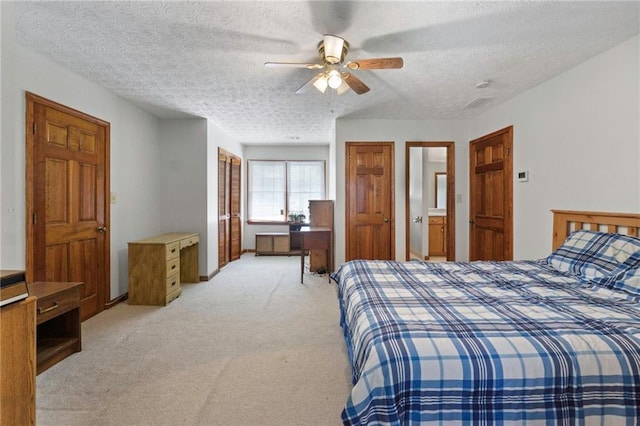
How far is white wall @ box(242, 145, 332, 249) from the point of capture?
7.46m

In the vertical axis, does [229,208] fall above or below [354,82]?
below

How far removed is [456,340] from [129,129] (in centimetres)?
441

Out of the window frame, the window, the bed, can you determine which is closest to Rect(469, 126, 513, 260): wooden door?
the bed

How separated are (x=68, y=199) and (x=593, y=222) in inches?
187

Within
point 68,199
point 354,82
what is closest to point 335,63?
point 354,82

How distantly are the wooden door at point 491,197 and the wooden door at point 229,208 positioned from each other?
4.08 metres

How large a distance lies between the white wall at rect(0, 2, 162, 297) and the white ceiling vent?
4.30 m

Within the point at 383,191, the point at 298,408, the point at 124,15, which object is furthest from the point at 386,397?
the point at 383,191

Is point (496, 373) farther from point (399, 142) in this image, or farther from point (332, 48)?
point (399, 142)

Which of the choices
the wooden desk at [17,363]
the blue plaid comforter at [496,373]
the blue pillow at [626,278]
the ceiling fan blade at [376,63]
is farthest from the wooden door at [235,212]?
the blue pillow at [626,278]

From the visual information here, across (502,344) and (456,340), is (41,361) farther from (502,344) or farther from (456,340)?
(502,344)

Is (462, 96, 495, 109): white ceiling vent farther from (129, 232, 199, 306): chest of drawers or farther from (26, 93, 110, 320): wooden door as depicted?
(26, 93, 110, 320): wooden door

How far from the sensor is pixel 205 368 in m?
2.37

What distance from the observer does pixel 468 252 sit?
4949 millimetres
